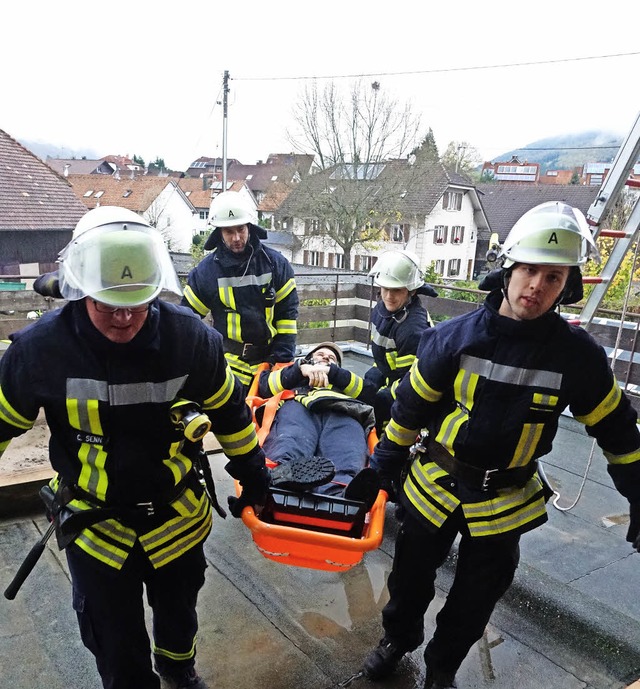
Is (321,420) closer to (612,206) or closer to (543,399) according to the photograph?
(543,399)

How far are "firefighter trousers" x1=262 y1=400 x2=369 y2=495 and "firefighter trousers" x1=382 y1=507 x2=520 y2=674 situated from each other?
0.61 m

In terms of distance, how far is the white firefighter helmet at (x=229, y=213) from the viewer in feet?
11.9

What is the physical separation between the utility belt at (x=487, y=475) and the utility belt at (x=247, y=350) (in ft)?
7.00

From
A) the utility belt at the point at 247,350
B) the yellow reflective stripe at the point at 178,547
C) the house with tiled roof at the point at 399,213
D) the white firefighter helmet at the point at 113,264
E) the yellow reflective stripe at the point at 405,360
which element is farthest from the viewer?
the house with tiled roof at the point at 399,213

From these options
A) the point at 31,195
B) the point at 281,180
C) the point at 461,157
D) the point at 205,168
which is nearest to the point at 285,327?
the point at 31,195

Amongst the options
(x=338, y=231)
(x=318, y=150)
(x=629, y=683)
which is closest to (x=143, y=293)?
(x=629, y=683)

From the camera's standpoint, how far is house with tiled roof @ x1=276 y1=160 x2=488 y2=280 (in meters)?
15.1

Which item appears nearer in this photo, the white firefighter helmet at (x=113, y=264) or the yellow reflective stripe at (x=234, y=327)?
the white firefighter helmet at (x=113, y=264)

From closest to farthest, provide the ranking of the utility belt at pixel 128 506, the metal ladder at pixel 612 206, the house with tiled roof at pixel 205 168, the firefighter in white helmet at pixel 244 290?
the utility belt at pixel 128 506, the metal ladder at pixel 612 206, the firefighter in white helmet at pixel 244 290, the house with tiled roof at pixel 205 168

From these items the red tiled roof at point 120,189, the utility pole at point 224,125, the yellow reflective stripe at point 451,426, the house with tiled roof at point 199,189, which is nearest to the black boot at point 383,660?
the yellow reflective stripe at point 451,426

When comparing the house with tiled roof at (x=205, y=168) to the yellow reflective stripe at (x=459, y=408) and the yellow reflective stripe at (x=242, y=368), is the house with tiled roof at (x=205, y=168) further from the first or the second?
the yellow reflective stripe at (x=459, y=408)

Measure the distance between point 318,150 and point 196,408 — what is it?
16.0m

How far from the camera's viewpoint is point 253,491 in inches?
88.4

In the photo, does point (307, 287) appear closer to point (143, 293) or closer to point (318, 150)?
point (143, 293)
